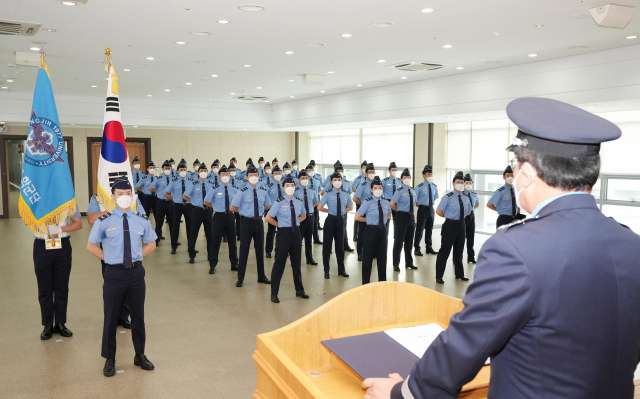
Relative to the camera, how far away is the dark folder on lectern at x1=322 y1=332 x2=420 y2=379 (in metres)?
1.51

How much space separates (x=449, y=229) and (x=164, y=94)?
9275 millimetres

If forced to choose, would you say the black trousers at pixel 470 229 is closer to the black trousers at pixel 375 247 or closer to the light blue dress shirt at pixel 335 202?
the light blue dress shirt at pixel 335 202

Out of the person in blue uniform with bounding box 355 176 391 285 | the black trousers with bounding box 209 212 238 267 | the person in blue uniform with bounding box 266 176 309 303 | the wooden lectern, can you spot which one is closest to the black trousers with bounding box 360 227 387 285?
the person in blue uniform with bounding box 355 176 391 285

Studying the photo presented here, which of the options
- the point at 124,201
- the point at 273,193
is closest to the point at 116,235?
the point at 124,201

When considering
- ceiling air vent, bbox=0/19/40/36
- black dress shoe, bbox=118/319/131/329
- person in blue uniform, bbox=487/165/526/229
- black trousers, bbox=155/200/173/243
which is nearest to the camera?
black dress shoe, bbox=118/319/131/329

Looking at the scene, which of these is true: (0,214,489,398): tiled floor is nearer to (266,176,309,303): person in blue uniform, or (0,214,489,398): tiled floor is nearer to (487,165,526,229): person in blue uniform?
(266,176,309,303): person in blue uniform

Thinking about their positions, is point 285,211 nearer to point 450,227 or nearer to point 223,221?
point 223,221

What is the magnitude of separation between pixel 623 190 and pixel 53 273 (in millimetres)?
10051

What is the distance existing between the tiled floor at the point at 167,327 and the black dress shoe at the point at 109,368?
79 mm

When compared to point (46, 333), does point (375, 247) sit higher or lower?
higher

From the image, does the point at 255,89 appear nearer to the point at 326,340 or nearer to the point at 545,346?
the point at 326,340

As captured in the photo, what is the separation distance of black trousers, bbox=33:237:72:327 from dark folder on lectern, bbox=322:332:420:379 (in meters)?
4.12

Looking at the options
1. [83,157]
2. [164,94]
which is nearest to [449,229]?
[164,94]

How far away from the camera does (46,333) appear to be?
196 inches
